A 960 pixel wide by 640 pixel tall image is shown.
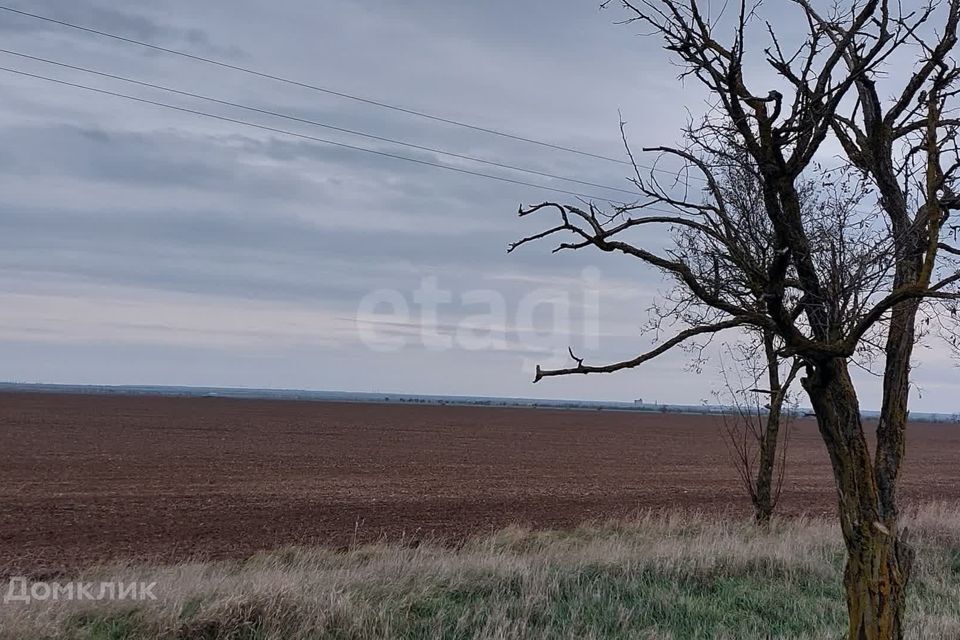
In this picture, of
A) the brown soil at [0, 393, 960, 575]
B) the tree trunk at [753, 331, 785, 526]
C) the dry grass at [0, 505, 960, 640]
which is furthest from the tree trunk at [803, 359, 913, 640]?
the brown soil at [0, 393, 960, 575]

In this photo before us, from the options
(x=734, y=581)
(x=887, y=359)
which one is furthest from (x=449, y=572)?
(x=887, y=359)

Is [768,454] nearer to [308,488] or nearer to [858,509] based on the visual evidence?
[858,509]

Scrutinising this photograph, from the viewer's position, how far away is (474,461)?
42.8 metres

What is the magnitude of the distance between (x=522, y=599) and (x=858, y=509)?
13.2 ft

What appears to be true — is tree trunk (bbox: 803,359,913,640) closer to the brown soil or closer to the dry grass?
the dry grass

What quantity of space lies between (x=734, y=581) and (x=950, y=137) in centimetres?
579

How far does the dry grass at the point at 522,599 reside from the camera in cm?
694

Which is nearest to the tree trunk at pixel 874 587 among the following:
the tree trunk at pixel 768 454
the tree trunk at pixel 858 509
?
the tree trunk at pixel 858 509

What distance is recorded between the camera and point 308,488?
2753 cm

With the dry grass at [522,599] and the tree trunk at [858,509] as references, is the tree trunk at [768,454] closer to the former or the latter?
the dry grass at [522,599]

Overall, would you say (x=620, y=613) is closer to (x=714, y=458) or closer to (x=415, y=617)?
(x=415, y=617)

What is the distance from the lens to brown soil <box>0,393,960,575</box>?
17781 millimetres

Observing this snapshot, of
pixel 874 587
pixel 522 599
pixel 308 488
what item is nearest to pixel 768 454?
pixel 522 599

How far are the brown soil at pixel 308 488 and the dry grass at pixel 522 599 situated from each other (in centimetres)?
660
